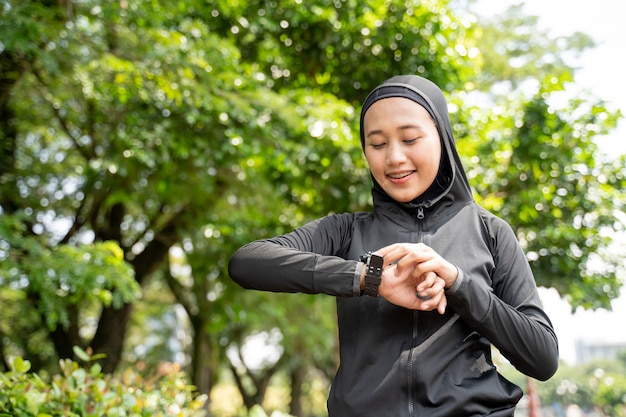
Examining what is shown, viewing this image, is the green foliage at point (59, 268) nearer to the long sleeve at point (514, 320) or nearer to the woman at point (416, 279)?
the woman at point (416, 279)

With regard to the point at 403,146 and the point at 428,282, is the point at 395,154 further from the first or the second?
the point at 428,282

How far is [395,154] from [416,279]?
0.43 m

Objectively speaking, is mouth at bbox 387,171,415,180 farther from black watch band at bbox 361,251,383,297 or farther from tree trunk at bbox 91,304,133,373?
tree trunk at bbox 91,304,133,373

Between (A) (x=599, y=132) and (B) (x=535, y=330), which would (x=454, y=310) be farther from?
(A) (x=599, y=132)

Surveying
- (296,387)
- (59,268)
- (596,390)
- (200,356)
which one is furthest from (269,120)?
(596,390)

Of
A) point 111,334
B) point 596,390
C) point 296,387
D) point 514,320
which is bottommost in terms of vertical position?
point 596,390

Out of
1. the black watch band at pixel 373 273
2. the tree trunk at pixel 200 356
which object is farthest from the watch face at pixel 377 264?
the tree trunk at pixel 200 356

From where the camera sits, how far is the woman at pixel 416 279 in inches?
61.3

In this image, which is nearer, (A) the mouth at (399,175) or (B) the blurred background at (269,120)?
(A) the mouth at (399,175)

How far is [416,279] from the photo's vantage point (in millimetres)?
1551

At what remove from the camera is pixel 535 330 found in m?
1.59

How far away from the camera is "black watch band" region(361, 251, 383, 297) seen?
5.11 ft

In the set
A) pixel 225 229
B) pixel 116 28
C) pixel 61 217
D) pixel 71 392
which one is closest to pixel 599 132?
pixel 225 229

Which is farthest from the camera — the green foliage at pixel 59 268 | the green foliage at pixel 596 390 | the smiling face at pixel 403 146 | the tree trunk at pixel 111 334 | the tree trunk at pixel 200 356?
the green foliage at pixel 596 390
